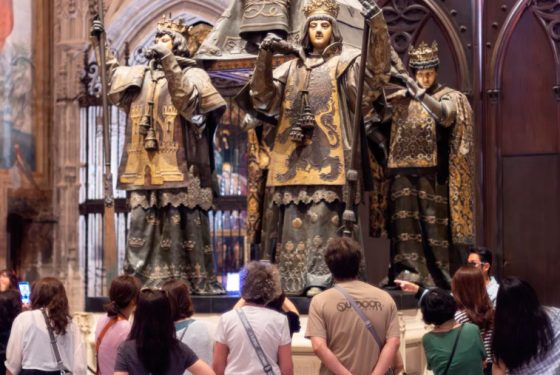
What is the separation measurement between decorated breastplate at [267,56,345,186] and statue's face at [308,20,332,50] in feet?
0.45

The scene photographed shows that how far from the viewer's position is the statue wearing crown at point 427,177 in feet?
28.7

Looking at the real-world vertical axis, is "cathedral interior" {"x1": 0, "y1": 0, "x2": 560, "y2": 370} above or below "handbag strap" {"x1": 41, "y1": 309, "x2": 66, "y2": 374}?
above

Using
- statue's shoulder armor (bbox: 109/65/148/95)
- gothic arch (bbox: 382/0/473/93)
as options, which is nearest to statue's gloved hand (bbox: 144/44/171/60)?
statue's shoulder armor (bbox: 109/65/148/95)

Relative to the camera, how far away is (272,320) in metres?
5.11

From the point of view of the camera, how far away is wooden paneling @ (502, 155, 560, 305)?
11.9 metres

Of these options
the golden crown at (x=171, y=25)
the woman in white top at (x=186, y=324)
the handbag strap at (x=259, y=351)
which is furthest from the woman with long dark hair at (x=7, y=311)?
the golden crown at (x=171, y=25)

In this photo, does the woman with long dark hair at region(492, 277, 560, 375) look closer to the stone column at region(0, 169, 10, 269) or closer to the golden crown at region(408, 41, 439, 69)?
the golden crown at region(408, 41, 439, 69)

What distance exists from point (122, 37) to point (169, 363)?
11.5m

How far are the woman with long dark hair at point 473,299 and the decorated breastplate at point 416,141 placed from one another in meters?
2.91

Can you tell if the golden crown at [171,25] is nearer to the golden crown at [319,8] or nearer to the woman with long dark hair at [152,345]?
the golden crown at [319,8]

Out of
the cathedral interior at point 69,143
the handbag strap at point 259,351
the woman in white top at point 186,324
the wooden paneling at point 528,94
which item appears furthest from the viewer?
the cathedral interior at point 69,143

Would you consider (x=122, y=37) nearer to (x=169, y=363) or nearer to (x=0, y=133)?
(x=0, y=133)

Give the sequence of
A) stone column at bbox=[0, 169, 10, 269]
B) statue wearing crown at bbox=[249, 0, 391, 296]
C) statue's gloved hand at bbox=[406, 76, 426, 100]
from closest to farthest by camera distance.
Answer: statue wearing crown at bbox=[249, 0, 391, 296], statue's gloved hand at bbox=[406, 76, 426, 100], stone column at bbox=[0, 169, 10, 269]

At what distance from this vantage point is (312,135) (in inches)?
311
